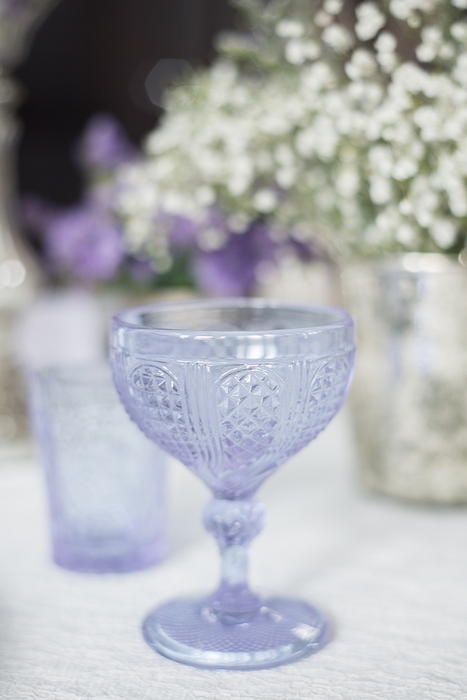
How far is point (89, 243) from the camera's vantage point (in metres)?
1.04

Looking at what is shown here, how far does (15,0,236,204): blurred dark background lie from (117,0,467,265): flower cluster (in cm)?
168

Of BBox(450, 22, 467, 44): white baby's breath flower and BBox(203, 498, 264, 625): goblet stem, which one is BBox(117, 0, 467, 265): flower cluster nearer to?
BBox(450, 22, 467, 44): white baby's breath flower

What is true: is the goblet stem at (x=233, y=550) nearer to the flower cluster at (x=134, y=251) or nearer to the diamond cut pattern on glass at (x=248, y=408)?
the diamond cut pattern on glass at (x=248, y=408)

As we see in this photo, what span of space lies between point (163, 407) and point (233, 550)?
11cm

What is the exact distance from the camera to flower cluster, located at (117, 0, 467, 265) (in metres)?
0.63

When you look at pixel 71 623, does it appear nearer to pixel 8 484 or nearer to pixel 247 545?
pixel 247 545

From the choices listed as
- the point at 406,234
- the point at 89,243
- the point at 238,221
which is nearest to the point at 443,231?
the point at 406,234

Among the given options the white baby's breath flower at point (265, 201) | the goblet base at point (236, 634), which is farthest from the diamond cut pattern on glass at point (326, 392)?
the white baby's breath flower at point (265, 201)

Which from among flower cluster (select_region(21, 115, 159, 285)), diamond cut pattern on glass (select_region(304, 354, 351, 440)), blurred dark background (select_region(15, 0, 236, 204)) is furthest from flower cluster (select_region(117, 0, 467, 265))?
blurred dark background (select_region(15, 0, 236, 204))

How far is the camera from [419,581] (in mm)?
573

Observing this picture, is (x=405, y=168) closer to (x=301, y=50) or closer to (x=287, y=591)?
(x=301, y=50)

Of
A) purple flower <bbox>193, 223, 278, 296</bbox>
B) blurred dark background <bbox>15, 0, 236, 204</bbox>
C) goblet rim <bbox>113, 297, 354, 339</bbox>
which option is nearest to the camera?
goblet rim <bbox>113, 297, 354, 339</bbox>

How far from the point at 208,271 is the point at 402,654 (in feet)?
1.72

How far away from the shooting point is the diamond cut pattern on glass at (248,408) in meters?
0.44
